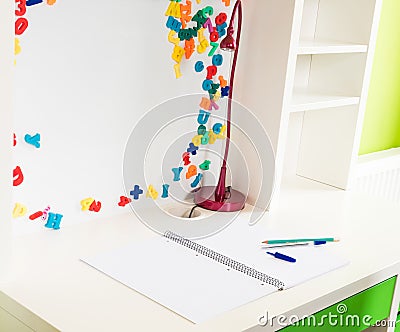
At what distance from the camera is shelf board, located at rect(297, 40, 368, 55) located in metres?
1.96

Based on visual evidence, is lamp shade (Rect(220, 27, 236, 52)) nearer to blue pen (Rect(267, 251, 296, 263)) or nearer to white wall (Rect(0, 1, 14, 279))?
blue pen (Rect(267, 251, 296, 263))

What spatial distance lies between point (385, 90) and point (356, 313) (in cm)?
141

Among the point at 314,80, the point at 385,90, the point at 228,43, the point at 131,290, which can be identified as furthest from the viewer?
the point at 385,90

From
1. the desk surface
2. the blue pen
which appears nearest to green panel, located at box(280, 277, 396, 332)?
the desk surface

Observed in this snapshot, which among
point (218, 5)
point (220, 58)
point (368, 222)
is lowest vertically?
point (368, 222)

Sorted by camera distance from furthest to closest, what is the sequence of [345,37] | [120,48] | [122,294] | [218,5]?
1. [345,37]
2. [218,5]
3. [120,48]
4. [122,294]

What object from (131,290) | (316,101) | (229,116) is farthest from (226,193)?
(131,290)

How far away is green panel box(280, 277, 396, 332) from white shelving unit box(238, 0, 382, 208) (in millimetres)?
434

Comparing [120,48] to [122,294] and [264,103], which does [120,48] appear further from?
[122,294]

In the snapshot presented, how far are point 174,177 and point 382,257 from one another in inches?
23.7

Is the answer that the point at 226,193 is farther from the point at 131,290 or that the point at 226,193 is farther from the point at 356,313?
the point at 131,290

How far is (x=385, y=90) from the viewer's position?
2861 millimetres

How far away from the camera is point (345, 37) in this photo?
2230 mm

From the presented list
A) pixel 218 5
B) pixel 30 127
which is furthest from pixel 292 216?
pixel 30 127
